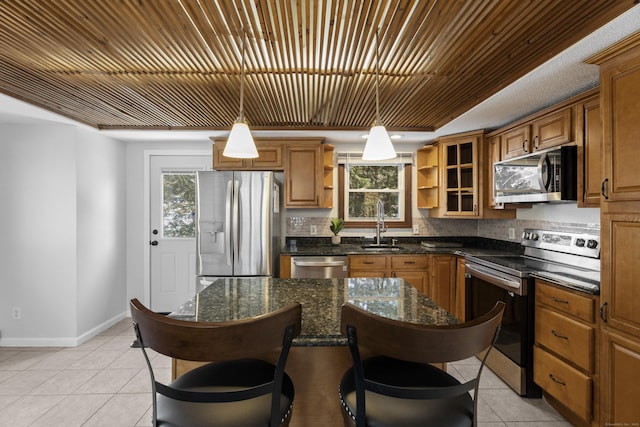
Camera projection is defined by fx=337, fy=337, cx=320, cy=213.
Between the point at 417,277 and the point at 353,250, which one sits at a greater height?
the point at 353,250

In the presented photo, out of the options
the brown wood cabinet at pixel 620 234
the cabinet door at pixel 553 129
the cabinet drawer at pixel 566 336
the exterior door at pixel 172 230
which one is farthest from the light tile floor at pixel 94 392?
the cabinet door at pixel 553 129

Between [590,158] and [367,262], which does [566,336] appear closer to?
[590,158]

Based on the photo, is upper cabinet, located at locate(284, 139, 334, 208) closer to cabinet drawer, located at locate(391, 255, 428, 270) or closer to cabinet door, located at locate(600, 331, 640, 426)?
cabinet drawer, located at locate(391, 255, 428, 270)

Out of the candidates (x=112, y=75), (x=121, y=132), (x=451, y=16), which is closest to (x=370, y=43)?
(x=451, y=16)

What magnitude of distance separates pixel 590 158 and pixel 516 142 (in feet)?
2.90

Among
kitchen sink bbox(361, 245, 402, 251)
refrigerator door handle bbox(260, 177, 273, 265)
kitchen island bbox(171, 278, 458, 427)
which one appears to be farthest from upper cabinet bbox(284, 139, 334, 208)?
kitchen island bbox(171, 278, 458, 427)

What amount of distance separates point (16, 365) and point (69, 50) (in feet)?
9.16

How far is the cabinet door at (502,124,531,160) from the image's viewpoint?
297cm

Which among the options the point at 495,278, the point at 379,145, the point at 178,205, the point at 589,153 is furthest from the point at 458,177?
the point at 178,205

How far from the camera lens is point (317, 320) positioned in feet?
4.51

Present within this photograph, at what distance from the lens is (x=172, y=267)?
173 inches

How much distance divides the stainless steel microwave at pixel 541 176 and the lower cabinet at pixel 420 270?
966mm

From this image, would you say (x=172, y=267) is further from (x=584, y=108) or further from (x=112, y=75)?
(x=584, y=108)

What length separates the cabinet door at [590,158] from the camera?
2232 mm
